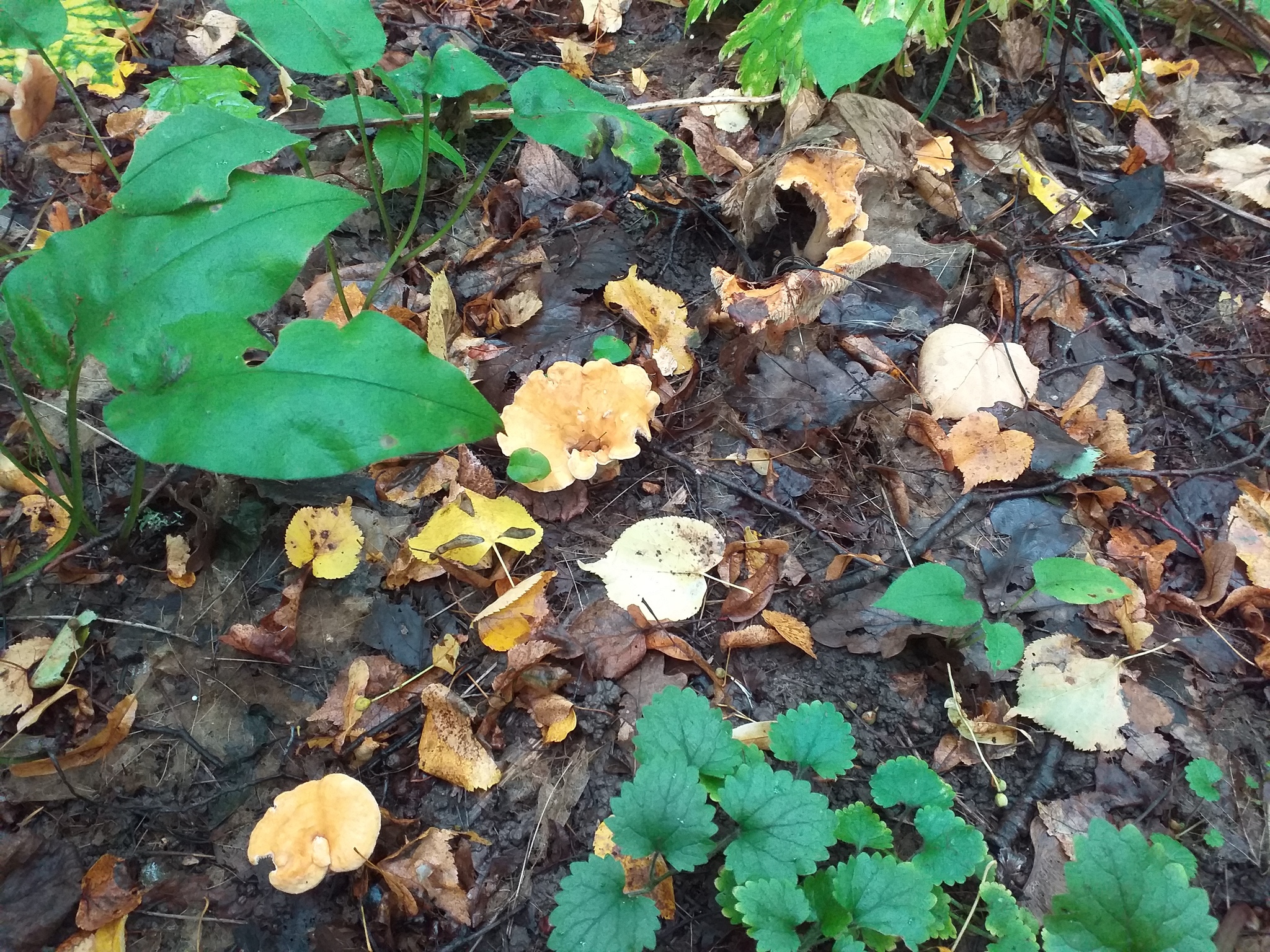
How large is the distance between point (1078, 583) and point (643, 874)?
4.52ft

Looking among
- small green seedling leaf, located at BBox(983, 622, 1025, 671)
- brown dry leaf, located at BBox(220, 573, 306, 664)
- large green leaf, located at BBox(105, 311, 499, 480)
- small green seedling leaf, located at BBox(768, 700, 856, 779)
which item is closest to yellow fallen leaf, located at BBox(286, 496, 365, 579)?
brown dry leaf, located at BBox(220, 573, 306, 664)

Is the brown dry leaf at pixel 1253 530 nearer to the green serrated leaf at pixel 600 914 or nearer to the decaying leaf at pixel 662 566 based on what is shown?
the decaying leaf at pixel 662 566

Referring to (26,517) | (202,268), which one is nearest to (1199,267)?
(202,268)

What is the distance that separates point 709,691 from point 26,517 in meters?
2.20

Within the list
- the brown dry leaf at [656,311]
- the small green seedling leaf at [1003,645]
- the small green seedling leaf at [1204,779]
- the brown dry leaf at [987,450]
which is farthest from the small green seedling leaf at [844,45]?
the small green seedling leaf at [1204,779]

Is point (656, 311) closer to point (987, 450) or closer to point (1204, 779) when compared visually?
point (987, 450)

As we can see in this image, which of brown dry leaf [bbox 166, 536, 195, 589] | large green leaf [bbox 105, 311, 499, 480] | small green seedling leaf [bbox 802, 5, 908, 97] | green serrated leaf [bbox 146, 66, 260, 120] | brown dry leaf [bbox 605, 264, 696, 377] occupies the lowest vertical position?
brown dry leaf [bbox 166, 536, 195, 589]

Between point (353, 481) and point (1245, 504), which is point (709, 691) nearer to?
point (353, 481)

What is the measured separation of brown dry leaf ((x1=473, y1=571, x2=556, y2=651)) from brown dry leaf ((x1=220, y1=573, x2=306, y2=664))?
533 millimetres

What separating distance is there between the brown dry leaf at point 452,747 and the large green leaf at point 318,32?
1841mm

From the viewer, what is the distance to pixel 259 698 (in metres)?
2.05

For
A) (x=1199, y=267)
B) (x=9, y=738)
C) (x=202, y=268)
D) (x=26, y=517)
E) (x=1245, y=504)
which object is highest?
(x=202, y=268)

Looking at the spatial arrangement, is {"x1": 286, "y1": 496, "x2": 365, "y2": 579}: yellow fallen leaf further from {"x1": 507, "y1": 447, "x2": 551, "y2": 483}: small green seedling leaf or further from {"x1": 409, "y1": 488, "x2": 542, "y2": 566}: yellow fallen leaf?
{"x1": 507, "y1": 447, "x2": 551, "y2": 483}: small green seedling leaf

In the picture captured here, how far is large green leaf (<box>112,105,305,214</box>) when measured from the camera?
1.87 metres
